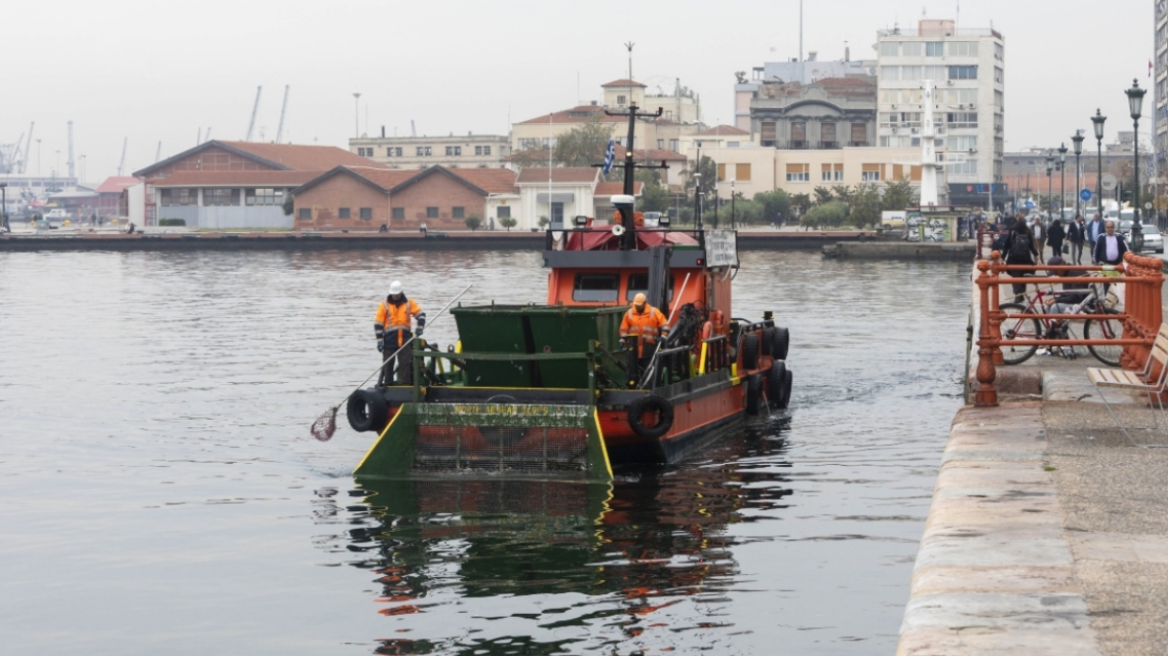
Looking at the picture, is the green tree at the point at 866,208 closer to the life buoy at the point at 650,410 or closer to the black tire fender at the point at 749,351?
the black tire fender at the point at 749,351

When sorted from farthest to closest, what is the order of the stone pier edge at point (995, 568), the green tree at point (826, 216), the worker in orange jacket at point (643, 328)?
the green tree at point (826, 216) → the worker in orange jacket at point (643, 328) → the stone pier edge at point (995, 568)

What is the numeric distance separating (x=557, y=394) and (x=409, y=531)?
10.3 ft

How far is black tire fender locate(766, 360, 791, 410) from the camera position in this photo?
83.8 ft

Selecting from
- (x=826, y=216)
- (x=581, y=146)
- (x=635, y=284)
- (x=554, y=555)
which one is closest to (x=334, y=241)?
(x=826, y=216)

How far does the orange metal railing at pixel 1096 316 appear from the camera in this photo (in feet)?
52.1

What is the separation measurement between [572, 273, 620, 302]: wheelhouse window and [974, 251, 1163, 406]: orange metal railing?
5639mm

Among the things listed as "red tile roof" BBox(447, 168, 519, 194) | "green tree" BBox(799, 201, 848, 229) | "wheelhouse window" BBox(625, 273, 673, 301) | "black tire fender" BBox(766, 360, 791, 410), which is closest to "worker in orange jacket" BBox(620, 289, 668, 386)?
"wheelhouse window" BBox(625, 273, 673, 301)

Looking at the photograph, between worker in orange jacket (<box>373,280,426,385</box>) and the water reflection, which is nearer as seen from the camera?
the water reflection

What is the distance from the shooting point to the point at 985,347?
629 inches

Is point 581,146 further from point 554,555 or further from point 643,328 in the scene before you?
point 554,555

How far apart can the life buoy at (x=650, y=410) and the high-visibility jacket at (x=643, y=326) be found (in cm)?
139

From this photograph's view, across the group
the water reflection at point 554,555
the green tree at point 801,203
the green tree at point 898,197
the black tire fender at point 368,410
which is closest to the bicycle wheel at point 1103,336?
the water reflection at point 554,555

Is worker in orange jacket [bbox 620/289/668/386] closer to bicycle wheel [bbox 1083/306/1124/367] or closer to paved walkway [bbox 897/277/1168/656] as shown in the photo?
paved walkway [bbox 897/277/1168/656]

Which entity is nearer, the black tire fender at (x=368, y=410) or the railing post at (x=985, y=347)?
the railing post at (x=985, y=347)
